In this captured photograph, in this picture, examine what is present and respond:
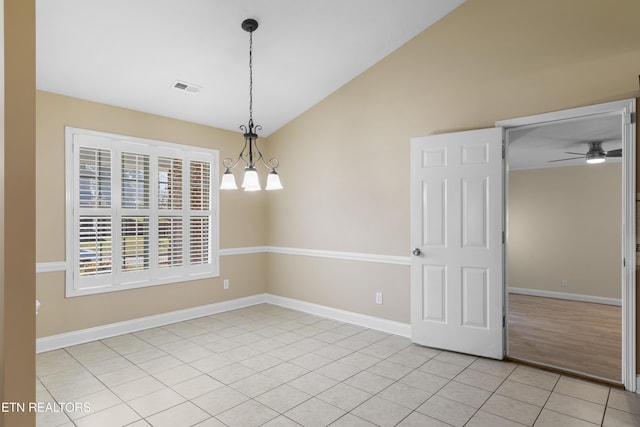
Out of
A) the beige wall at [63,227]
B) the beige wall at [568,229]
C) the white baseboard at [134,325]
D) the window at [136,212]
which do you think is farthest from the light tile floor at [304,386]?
the beige wall at [568,229]

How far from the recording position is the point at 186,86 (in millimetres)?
4055

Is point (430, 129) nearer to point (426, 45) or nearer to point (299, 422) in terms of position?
point (426, 45)

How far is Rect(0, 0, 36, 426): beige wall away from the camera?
4.59 ft

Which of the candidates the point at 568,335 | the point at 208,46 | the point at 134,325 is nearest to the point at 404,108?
the point at 208,46

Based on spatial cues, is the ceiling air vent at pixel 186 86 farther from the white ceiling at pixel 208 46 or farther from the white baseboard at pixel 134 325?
the white baseboard at pixel 134 325

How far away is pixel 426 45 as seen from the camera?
389cm

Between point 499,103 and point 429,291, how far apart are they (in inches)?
80.2

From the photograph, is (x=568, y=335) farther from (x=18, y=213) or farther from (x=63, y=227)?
(x=63, y=227)

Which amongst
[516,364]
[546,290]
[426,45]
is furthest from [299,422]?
[546,290]

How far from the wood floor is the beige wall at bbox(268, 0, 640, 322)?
4.66 feet

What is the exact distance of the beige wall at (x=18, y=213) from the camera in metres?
1.40

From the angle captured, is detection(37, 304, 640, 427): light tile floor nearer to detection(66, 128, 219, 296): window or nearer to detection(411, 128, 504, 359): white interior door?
detection(411, 128, 504, 359): white interior door

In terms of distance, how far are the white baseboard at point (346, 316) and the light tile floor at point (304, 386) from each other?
0.16 m

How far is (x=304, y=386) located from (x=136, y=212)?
Result: 9.62 ft
